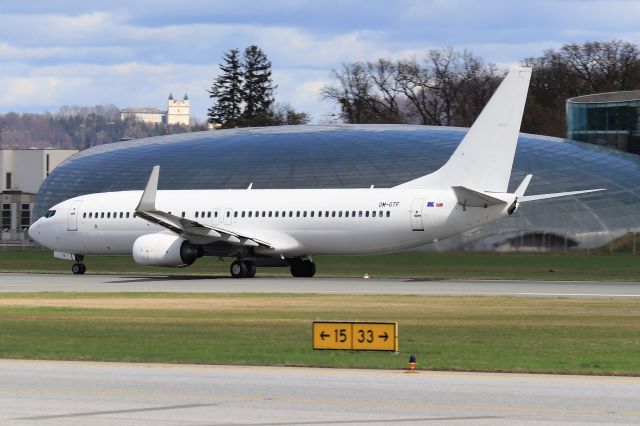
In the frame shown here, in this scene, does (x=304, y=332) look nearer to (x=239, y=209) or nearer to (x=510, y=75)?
(x=510, y=75)

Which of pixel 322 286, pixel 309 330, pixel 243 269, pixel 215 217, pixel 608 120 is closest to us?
pixel 309 330

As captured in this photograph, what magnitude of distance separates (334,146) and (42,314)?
4777cm

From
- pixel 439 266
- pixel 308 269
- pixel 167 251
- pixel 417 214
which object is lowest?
pixel 439 266

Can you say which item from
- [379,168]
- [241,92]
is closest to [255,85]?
[241,92]

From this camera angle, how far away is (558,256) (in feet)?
229

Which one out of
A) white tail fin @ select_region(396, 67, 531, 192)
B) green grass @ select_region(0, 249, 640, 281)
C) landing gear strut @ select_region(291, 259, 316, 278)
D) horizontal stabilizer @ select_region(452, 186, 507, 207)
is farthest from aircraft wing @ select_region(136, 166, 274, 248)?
white tail fin @ select_region(396, 67, 531, 192)

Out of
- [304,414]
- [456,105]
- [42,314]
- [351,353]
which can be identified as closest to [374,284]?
[42,314]

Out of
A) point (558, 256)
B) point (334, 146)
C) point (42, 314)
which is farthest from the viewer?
point (334, 146)

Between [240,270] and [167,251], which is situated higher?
[167,251]

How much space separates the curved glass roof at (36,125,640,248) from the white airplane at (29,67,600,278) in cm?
1743

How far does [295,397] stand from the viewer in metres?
16.5

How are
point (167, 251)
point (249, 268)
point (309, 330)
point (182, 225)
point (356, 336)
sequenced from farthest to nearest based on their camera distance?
1. point (249, 268)
2. point (167, 251)
3. point (182, 225)
4. point (309, 330)
5. point (356, 336)

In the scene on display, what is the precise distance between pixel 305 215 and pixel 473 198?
8266mm

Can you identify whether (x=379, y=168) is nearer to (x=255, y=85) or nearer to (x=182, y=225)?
(x=182, y=225)
